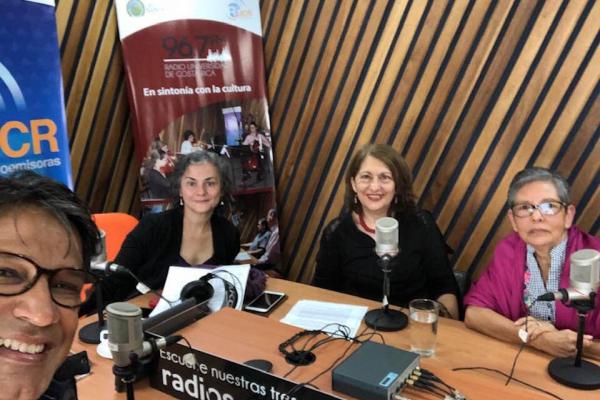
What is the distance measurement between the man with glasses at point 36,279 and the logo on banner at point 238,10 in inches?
Answer: 113

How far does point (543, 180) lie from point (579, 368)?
0.72 meters

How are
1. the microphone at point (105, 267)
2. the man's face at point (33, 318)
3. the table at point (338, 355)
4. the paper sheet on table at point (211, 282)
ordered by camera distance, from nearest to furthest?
the man's face at point (33, 318) → the table at point (338, 355) → the microphone at point (105, 267) → the paper sheet on table at point (211, 282)

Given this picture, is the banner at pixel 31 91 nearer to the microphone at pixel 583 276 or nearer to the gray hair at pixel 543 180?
the gray hair at pixel 543 180

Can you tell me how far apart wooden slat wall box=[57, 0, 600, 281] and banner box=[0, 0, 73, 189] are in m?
0.48

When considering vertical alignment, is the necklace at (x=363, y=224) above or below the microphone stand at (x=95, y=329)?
above

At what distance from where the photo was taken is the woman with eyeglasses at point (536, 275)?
1.80 metres

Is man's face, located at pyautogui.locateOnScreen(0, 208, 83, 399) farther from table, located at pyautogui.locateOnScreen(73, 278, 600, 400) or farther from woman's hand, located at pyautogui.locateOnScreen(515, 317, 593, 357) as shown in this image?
woman's hand, located at pyautogui.locateOnScreen(515, 317, 593, 357)

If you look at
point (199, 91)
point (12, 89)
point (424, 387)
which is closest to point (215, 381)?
point (424, 387)

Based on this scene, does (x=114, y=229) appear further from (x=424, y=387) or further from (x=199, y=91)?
(x=424, y=387)

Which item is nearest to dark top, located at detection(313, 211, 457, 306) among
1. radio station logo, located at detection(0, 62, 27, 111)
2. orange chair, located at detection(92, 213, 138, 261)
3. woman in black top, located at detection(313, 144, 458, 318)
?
woman in black top, located at detection(313, 144, 458, 318)

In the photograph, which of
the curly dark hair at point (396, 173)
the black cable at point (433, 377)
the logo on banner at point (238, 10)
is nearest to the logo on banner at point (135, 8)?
the logo on banner at point (238, 10)

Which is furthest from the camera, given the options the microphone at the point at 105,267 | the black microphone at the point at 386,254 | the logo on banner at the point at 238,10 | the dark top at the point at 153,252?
the logo on banner at the point at 238,10

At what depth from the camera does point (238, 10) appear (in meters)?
3.67

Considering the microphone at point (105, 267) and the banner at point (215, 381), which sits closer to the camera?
the banner at point (215, 381)
